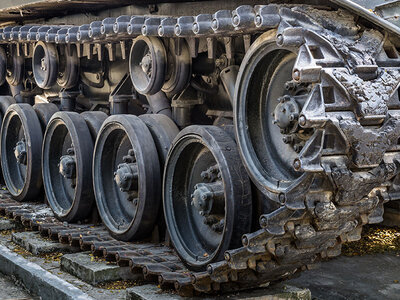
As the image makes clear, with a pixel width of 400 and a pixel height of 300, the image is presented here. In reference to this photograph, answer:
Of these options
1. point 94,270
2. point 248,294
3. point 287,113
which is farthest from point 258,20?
point 94,270

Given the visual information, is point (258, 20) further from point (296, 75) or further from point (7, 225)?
point (7, 225)

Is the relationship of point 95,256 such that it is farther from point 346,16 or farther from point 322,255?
point 346,16

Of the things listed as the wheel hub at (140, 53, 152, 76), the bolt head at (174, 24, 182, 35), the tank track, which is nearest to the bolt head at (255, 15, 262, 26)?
the tank track

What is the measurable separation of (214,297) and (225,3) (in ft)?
5.78

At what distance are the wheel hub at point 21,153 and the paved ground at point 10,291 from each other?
1.67 m

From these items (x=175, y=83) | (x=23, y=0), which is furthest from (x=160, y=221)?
(x=23, y=0)

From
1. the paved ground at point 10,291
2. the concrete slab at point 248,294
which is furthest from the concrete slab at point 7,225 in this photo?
the concrete slab at point 248,294

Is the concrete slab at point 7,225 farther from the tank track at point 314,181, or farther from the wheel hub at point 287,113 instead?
the wheel hub at point 287,113

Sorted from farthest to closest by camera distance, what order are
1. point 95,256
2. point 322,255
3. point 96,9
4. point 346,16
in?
point 96,9
point 95,256
point 322,255
point 346,16

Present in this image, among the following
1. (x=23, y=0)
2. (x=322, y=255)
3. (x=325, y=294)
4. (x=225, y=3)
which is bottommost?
(x=325, y=294)

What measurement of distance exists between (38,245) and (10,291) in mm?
522

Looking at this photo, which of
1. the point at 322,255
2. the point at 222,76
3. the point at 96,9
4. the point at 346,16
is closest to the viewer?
the point at 346,16

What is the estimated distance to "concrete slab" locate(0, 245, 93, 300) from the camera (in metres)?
4.61

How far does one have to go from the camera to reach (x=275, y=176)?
4.06 m
